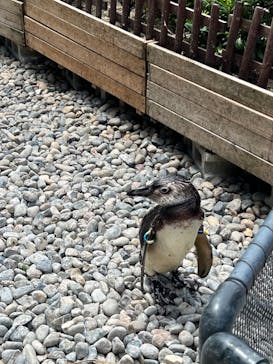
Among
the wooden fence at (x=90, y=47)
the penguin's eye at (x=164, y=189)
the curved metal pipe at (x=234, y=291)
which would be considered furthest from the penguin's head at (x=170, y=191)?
the wooden fence at (x=90, y=47)

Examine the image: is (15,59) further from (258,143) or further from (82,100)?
(258,143)

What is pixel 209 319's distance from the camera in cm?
116

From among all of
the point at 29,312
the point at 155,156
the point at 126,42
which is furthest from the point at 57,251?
the point at 126,42

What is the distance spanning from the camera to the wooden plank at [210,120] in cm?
386

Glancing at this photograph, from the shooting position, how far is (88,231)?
385 cm

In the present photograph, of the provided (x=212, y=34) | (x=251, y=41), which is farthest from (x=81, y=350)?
(x=212, y=34)

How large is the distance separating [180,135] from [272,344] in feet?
10.8

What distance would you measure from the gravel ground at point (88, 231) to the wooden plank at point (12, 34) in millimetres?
773

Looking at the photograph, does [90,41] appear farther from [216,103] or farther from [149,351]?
[149,351]

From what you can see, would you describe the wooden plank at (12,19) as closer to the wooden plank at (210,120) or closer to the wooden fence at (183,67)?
the wooden fence at (183,67)

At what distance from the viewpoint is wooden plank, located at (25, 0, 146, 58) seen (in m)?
4.77

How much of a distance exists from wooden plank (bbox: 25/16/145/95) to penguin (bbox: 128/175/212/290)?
2036 millimetres

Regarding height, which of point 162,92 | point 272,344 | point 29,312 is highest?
point 272,344

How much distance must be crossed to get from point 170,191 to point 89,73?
291 centimetres
